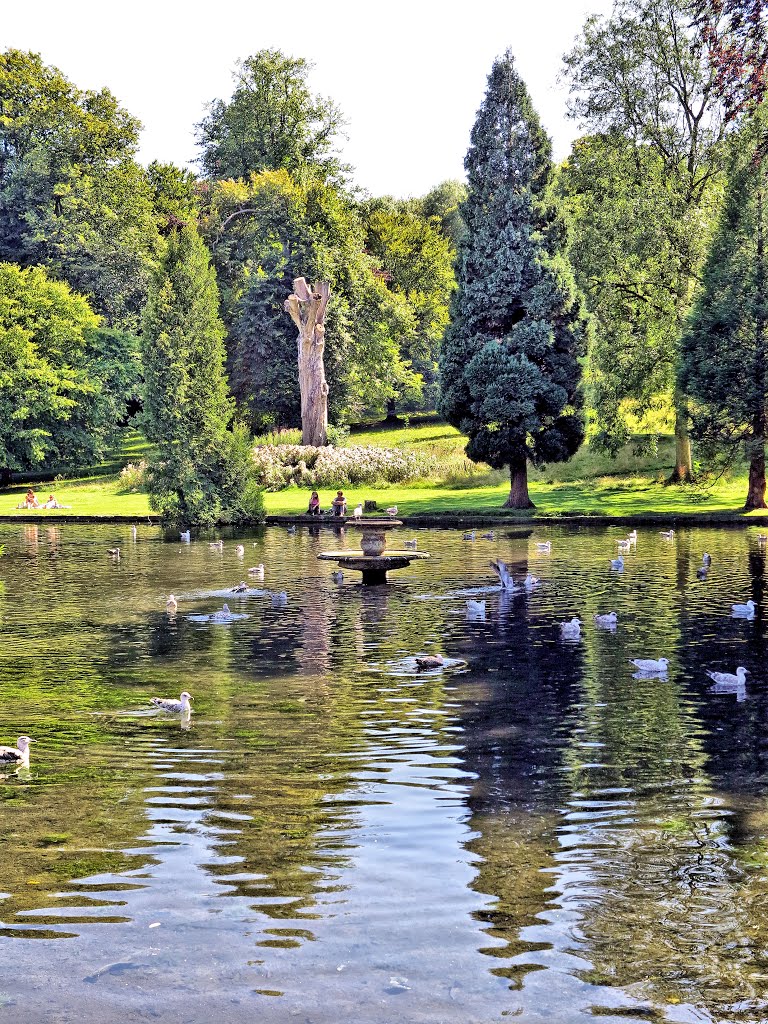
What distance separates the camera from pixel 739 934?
8.74 meters

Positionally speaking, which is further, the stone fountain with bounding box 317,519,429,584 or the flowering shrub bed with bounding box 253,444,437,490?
the flowering shrub bed with bounding box 253,444,437,490

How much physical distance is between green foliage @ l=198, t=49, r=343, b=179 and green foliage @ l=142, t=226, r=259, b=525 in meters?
38.0

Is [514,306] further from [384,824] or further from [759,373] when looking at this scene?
[384,824]

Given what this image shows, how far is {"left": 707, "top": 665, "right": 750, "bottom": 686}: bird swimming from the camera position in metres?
18.0

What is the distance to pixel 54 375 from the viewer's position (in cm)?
6969

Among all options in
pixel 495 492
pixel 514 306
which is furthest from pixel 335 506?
pixel 514 306

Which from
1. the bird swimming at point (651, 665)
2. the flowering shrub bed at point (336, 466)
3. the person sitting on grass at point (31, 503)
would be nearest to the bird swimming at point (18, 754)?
the bird swimming at point (651, 665)

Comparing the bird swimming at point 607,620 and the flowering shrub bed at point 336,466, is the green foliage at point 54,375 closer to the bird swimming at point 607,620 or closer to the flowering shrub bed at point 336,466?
the flowering shrub bed at point 336,466

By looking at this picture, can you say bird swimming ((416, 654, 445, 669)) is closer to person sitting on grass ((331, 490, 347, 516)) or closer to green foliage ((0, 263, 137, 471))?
person sitting on grass ((331, 490, 347, 516))

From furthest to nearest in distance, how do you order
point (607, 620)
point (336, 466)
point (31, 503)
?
1. point (336, 466)
2. point (31, 503)
3. point (607, 620)

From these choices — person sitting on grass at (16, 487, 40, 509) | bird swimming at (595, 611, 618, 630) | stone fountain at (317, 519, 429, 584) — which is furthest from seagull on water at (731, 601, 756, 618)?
person sitting on grass at (16, 487, 40, 509)

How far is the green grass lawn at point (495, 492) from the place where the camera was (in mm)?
48094

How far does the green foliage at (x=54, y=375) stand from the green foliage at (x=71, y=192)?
3.62 meters

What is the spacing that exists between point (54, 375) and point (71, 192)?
15185mm
